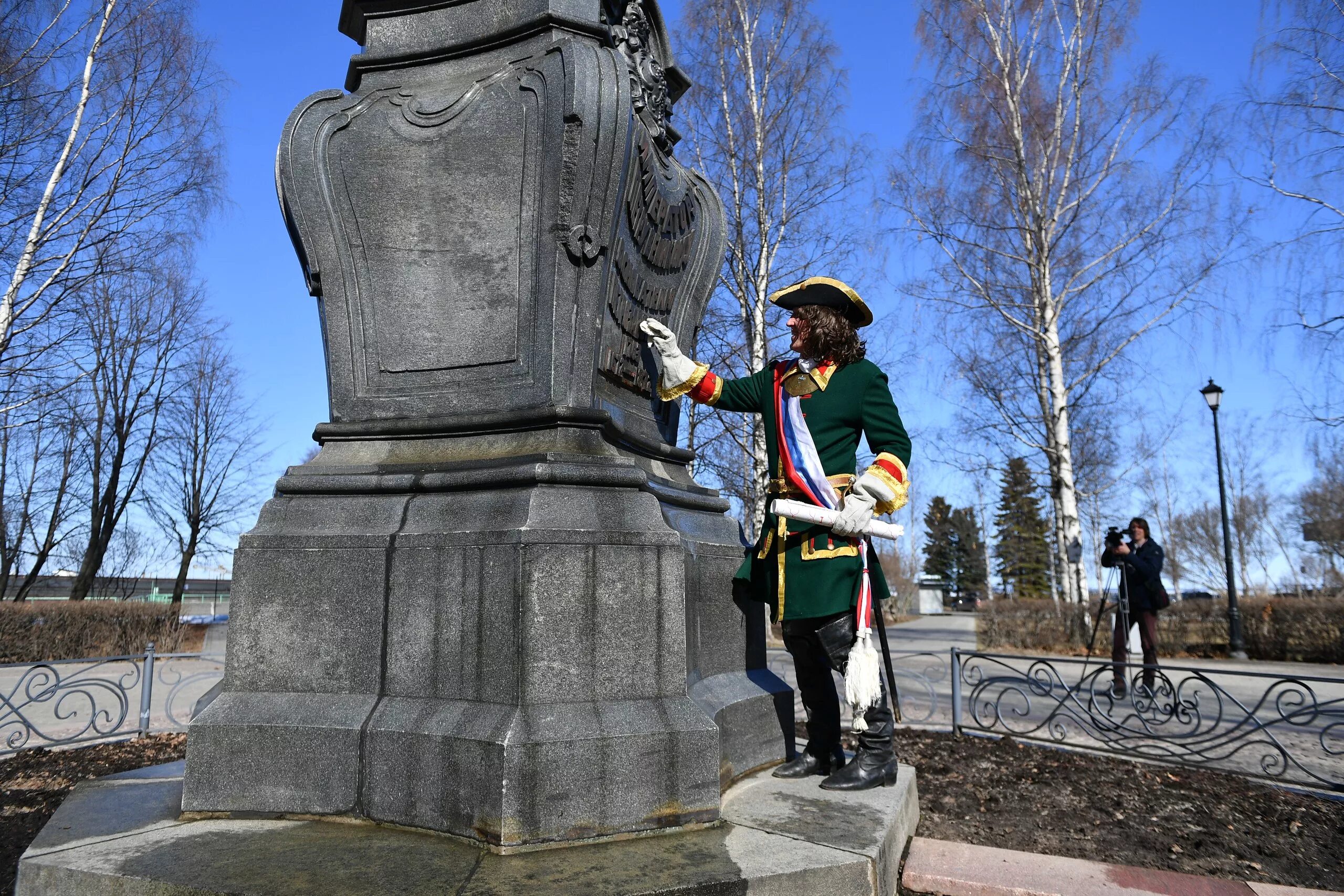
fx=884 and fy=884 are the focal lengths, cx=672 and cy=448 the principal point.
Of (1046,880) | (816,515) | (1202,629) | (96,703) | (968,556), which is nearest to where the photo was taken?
(1046,880)

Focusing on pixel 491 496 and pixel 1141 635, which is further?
pixel 1141 635

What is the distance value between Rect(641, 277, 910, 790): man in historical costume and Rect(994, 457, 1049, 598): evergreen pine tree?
55917 millimetres

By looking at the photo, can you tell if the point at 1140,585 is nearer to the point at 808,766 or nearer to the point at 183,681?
the point at 808,766

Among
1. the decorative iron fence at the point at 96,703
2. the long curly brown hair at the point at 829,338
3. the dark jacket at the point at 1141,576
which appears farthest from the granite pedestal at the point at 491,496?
the dark jacket at the point at 1141,576

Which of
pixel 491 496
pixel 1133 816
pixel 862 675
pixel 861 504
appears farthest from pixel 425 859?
pixel 1133 816

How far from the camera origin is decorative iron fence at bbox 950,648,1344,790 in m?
5.79

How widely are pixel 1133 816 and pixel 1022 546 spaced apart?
204 feet

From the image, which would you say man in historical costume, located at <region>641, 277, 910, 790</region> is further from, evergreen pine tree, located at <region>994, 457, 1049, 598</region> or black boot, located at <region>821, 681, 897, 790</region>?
evergreen pine tree, located at <region>994, 457, 1049, 598</region>

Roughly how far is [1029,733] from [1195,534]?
58.1 meters

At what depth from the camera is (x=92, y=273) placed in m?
14.7

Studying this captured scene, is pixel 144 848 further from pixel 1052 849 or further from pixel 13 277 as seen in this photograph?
pixel 13 277

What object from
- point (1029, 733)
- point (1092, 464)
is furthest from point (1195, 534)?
point (1029, 733)

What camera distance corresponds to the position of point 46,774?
581 cm

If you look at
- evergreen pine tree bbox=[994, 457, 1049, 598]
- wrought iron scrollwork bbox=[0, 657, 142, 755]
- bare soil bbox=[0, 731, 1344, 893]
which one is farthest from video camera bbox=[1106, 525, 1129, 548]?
evergreen pine tree bbox=[994, 457, 1049, 598]
